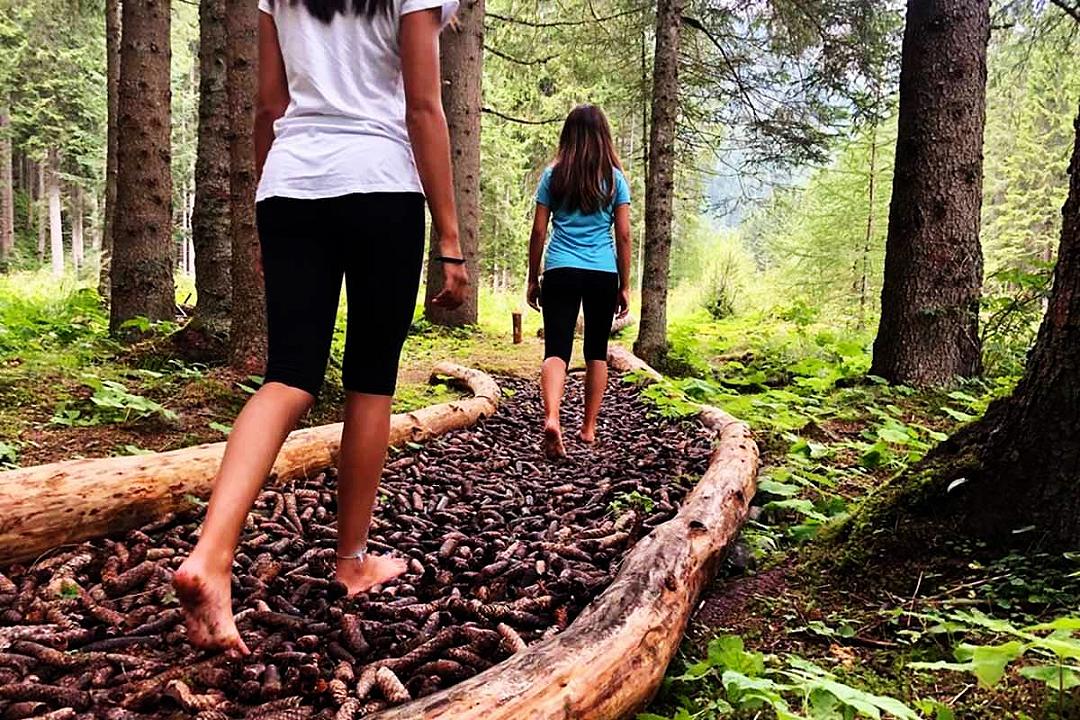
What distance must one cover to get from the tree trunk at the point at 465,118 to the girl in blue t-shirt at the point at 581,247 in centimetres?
731

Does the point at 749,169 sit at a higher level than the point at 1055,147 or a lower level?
lower

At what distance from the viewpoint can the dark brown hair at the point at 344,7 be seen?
2295 mm

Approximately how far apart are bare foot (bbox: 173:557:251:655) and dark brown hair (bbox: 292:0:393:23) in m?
1.73

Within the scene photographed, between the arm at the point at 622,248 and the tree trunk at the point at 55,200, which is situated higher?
the tree trunk at the point at 55,200

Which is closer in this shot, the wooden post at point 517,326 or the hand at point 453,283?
the hand at point 453,283

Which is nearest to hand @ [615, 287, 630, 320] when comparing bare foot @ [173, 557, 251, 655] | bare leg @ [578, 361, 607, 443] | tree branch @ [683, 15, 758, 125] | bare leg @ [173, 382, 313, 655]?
bare leg @ [578, 361, 607, 443]

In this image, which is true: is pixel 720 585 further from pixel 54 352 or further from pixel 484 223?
pixel 484 223

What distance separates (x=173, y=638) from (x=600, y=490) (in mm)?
2392

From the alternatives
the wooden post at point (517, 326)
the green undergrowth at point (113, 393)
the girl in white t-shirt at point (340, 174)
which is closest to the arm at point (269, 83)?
the girl in white t-shirt at point (340, 174)

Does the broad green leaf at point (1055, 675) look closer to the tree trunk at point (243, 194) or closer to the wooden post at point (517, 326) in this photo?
the tree trunk at point (243, 194)

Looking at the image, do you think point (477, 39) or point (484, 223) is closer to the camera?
point (477, 39)

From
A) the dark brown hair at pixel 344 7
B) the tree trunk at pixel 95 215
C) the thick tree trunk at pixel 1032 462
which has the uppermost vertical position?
the tree trunk at pixel 95 215

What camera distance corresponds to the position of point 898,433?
4.36 meters

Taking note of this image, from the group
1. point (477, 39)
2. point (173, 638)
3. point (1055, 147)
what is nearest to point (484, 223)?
point (477, 39)
